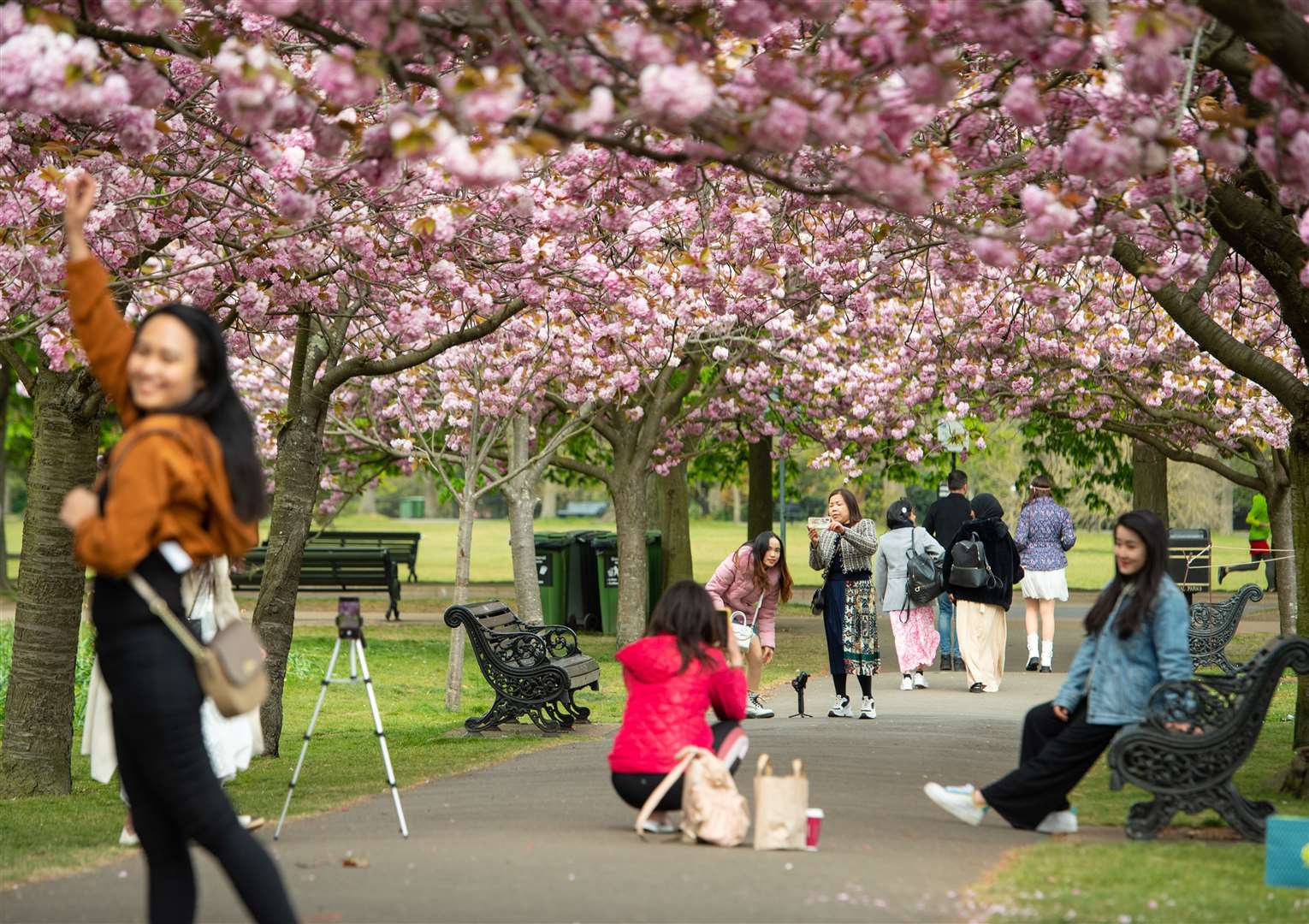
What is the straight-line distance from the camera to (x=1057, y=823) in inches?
315

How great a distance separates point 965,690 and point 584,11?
11.6 m

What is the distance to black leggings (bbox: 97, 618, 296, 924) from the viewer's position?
4711 millimetres

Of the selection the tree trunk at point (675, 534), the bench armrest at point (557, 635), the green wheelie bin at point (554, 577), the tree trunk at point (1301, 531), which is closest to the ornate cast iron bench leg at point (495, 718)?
the bench armrest at point (557, 635)

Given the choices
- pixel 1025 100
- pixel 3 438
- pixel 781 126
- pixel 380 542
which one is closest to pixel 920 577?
pixel 1025 100

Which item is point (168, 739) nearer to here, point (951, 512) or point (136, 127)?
point (136, 127)

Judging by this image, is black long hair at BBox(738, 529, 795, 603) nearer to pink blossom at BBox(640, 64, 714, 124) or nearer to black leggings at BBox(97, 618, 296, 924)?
pink blossom at BBox(640, 64, 714, 124)

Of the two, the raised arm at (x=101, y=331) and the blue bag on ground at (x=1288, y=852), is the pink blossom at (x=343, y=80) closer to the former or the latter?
the raised arm at (x=101, y=331)

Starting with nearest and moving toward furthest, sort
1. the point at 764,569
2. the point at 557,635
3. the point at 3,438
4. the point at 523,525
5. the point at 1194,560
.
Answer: the point at 764,569
the point at 557,635
the point at 523,525
the point at 1194,560
the point at 3,438

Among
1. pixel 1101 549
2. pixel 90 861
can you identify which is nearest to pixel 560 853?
pixel 90 861

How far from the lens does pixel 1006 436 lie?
138 feet

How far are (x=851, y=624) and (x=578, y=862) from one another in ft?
23.4

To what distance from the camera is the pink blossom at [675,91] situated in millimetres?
5055

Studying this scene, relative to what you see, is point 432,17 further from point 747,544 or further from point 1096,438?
point 1096,438

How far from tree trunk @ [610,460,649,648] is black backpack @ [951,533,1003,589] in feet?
18.9
